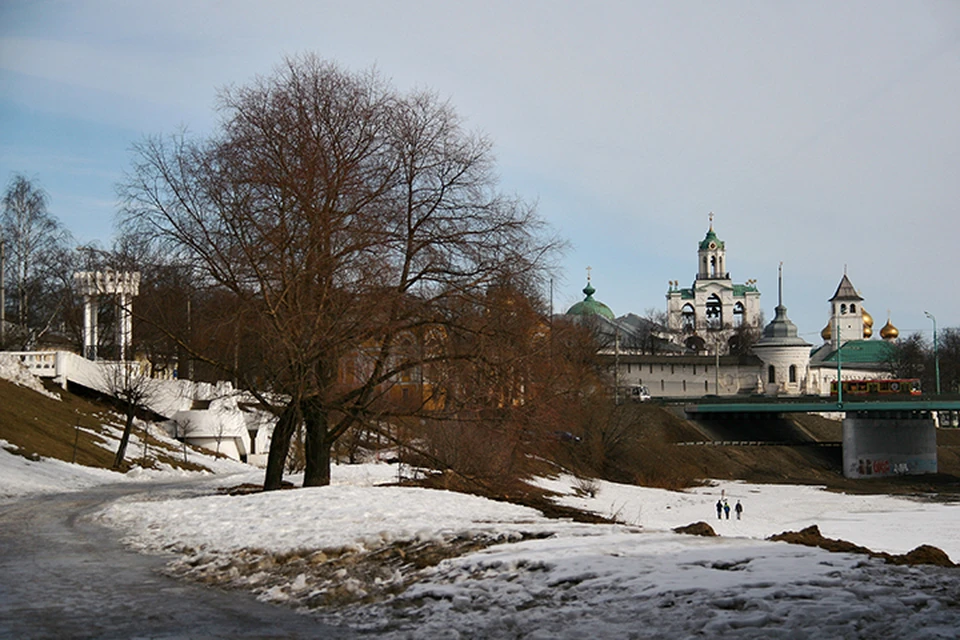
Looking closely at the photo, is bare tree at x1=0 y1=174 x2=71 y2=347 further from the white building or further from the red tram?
the white building

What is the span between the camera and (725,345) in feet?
484

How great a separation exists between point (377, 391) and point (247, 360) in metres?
2.60

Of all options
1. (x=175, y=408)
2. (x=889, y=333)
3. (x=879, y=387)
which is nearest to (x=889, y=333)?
(x=889, y=333)

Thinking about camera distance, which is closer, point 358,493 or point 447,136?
point 358,493

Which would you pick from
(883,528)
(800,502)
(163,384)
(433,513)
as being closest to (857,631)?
(433,513)

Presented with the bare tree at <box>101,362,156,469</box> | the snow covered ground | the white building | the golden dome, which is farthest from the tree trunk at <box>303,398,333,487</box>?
the golden dome

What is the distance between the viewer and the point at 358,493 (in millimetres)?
16203

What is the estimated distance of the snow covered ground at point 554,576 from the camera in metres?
6.81

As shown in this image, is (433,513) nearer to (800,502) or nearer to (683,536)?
(683,536)

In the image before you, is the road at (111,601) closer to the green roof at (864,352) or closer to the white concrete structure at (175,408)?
the white concrete structure at (175,408)

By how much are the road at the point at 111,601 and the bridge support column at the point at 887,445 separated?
73.1m

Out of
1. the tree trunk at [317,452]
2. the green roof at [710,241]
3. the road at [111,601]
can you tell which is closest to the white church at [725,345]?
the green roof at [710,241]

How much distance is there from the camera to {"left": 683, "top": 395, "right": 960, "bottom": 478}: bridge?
7981 cm

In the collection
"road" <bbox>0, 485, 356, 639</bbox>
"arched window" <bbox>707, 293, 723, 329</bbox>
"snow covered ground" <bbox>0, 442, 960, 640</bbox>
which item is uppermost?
"arched window" <bbox>707, 293, 723, 329</bbox>
